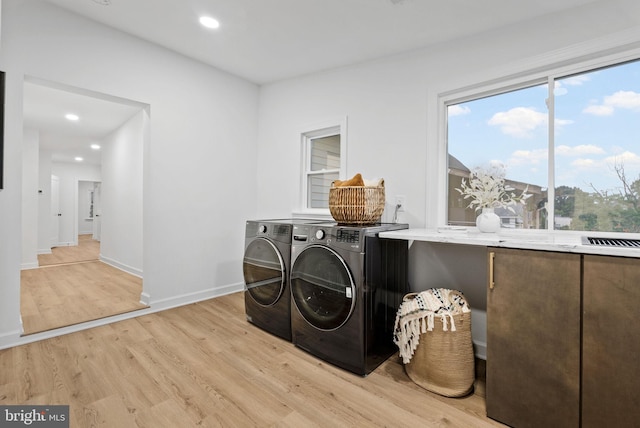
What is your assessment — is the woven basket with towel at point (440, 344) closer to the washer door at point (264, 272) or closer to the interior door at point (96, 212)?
the washer door at point (264, 272)

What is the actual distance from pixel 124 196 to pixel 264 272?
3556 millimetres

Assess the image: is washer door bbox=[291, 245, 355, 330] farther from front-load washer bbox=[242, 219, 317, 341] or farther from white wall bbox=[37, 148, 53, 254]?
white wall bbox=[37, 148, 53, 254]

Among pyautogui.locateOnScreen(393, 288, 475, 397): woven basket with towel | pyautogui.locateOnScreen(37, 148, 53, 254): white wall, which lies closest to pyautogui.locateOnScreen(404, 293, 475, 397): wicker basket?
pyautogui.locateOnScreen(393, 288, 475, 397): woven basket with towel

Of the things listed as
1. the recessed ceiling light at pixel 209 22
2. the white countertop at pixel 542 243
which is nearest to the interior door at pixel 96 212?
the recessed ceiling light at pixel 209 22

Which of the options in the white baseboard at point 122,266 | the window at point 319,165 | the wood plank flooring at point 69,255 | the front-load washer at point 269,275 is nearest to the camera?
the front-load washer at point 269,275

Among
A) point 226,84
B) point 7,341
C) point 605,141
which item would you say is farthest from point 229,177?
point 605,141

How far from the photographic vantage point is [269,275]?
7.70ft

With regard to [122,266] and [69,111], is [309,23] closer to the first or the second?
[69,111]

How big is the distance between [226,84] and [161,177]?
1304mm

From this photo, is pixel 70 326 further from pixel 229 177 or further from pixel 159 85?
pixel 159 85

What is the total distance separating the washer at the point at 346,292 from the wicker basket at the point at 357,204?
5.9 inches

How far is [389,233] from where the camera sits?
1853mm

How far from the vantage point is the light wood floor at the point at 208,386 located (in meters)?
1.45

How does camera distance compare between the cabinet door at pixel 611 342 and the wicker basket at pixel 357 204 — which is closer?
the cabinet door at pixel 611 342
